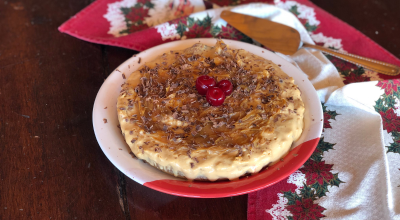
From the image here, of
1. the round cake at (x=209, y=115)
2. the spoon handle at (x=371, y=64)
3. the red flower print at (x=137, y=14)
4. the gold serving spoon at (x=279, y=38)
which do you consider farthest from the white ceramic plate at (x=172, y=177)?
the red flower print at (x=137, y=14)

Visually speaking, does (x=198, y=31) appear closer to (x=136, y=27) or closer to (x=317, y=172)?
(x=136, y=27)

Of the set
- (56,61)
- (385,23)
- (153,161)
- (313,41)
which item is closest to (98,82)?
(56,61)

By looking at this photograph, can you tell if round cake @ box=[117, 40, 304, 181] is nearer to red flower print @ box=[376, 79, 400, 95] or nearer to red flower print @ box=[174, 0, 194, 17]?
red flower print @ box=[376, 79, 400, 95]

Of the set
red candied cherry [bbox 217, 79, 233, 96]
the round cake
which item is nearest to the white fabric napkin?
the round cake

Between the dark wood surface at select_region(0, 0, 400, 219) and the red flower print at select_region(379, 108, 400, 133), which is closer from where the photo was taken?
the dark wood surface at select_region(0, 0, 400, 219)

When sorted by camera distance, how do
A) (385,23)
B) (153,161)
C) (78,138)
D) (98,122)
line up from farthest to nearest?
(385,23) → (78,138) → (98,122) → (153,161)

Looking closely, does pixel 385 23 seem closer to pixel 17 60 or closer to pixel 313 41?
pixel 313 41

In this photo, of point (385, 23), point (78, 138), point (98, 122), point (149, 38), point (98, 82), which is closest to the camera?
point (98, 122)

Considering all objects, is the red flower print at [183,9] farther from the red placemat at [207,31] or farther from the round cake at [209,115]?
the round cake at [209,115]
